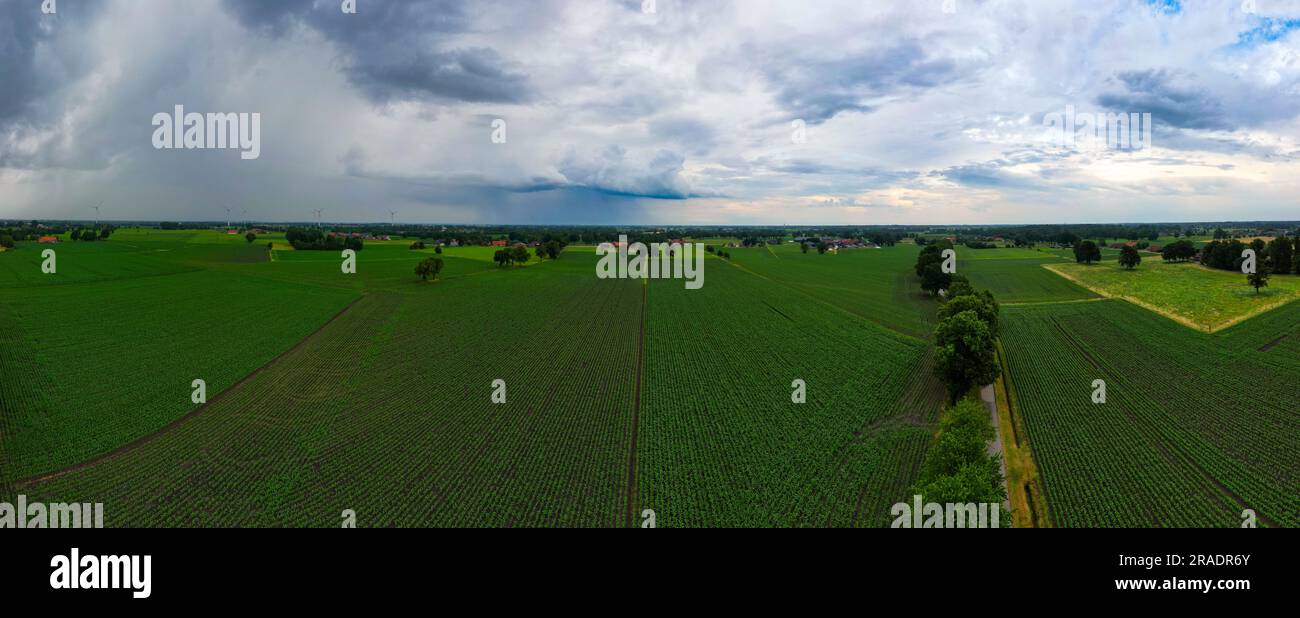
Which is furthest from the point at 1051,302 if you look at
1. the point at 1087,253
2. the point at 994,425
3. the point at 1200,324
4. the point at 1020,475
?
the point at 1087,253

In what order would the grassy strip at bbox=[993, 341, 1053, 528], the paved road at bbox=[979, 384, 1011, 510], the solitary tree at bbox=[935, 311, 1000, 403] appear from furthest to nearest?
the solitary tree at bbox=[935, 311, 1000, 403]
the paved road at bbox=[979, 384, 1011, 510]
the grassy strip at bbox=[993, 341, 1053, 528]

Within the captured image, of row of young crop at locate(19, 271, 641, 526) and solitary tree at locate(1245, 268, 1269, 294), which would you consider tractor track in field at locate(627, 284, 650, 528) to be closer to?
row of young crop at locate(19, 271, 641, 526)

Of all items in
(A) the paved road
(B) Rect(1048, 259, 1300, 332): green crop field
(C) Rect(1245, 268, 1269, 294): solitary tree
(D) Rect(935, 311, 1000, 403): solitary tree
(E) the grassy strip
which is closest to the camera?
(E) the grassy strip

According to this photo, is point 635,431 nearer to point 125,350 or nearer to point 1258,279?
point 125,350

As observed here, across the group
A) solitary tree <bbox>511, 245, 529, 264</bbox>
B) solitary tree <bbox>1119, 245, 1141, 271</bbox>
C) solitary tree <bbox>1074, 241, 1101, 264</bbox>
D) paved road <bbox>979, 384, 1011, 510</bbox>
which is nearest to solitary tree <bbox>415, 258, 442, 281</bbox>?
solitary tree <bbox>511, 245, 529, 264</bbox>

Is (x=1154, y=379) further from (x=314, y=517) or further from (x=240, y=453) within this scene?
(x=240, y=453)

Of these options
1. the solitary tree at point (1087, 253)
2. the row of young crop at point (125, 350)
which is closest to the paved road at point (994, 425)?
the row of young crop at point (125, 350)

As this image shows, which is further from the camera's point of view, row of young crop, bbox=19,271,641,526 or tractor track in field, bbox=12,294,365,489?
tractor track in field, bbox=12,294,365,489
